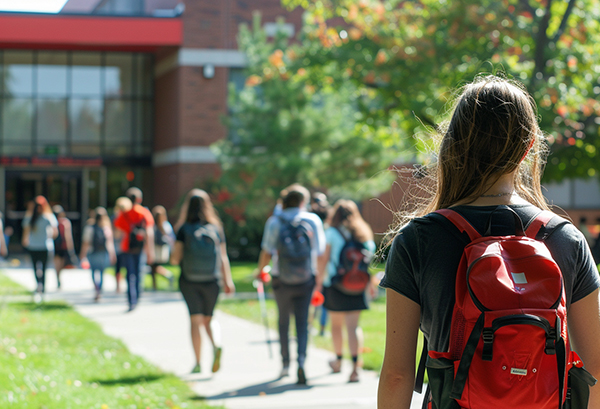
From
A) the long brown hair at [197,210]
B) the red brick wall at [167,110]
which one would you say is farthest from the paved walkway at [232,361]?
the red brick wall at [167,110]

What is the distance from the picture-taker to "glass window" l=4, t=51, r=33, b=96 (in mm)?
30328

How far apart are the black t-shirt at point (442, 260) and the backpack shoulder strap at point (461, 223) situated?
0.7 inches

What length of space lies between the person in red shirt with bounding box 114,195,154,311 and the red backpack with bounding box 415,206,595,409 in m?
11.0

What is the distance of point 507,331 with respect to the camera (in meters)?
1.93

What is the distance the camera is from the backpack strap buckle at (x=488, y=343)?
76.1 inches

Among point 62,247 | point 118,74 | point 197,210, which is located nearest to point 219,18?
point 118,74

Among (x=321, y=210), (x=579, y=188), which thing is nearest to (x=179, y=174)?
(x=579, y=188)

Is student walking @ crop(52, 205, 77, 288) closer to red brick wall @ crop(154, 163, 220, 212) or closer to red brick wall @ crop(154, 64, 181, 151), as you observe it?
red brick wall @ crop(154, 163, 220, 212)

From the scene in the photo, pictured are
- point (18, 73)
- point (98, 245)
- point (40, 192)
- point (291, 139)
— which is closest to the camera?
point (98, 245)

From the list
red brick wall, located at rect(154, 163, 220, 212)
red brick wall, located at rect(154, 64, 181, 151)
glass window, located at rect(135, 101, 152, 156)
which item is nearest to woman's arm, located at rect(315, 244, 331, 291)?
red brick wall, located at rect(154, 163, 220, 212)

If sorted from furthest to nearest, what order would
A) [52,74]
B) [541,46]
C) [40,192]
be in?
[52,74] → [40,192] → [541,46]

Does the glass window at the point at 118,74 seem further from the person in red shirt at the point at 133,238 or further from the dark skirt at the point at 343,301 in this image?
the dark skirt at the point at 343,301

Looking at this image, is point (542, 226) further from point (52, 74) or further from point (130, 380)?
point (52, 74)

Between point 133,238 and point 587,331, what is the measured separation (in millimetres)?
11002
